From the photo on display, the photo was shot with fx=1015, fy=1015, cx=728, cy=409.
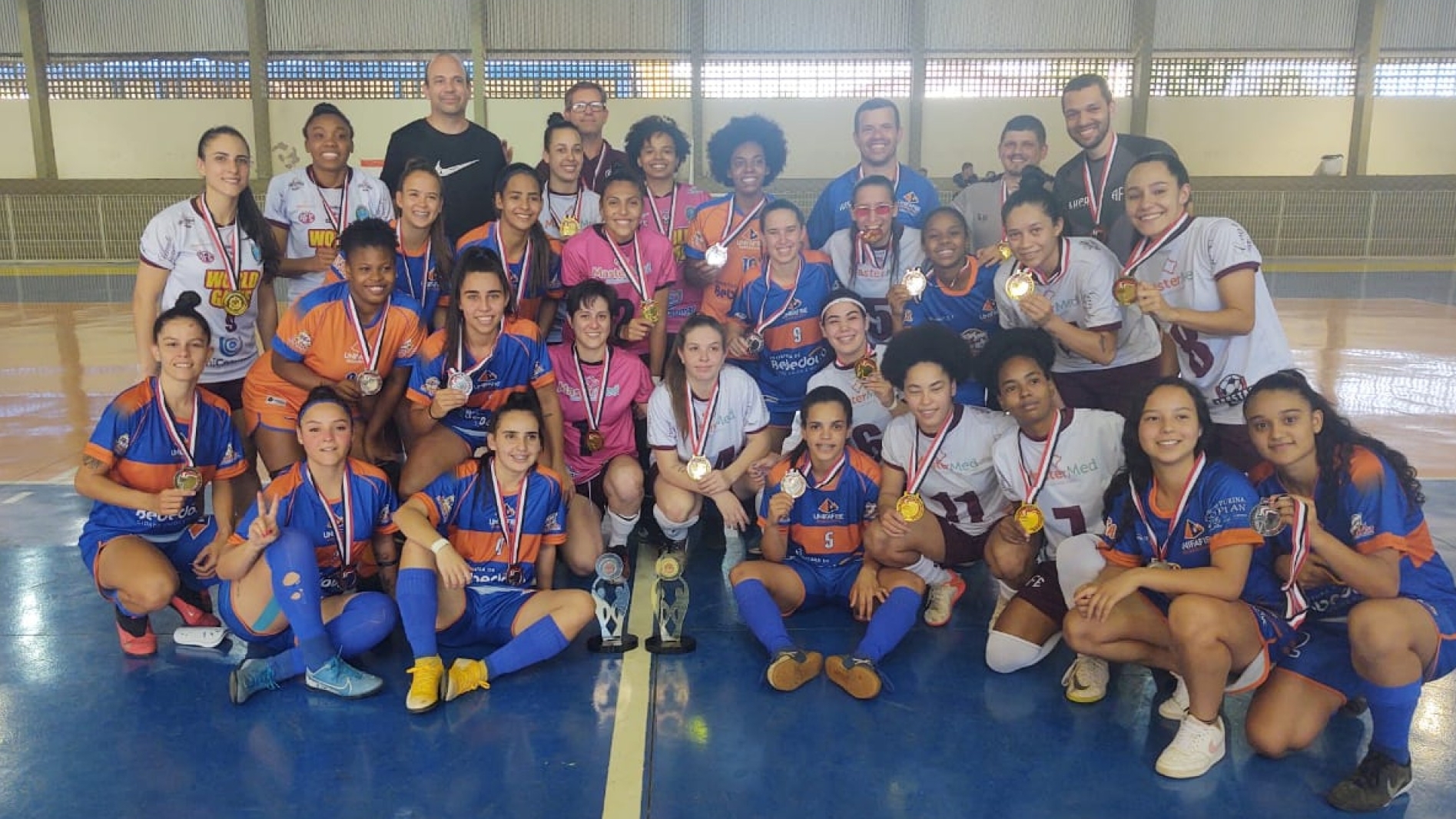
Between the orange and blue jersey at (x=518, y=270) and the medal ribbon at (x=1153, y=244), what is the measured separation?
282 centimetres

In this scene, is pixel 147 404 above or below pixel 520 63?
below

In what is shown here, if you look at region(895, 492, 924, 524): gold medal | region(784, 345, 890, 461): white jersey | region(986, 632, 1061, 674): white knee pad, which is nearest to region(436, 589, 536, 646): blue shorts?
region(895, 492, 924, 524): gold medal

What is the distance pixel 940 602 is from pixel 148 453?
11.1ft

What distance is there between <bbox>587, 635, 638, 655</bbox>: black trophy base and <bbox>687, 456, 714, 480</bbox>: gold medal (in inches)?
32.9

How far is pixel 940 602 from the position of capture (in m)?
4.48

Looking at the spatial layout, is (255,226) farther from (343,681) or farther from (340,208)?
(343,681)

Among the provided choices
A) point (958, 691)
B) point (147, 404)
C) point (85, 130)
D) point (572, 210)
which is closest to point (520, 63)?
point (85, 130)

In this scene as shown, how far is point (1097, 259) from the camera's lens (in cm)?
466

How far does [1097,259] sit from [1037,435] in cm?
100

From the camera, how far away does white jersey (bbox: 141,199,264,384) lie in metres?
4.95

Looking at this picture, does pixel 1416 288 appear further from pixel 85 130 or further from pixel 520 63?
pixel 85 130

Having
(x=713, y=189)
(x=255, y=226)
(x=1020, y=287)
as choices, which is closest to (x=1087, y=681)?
(x=1020, y=287)

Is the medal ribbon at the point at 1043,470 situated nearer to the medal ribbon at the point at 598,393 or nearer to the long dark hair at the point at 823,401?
the long dark hair at the point at 823,401

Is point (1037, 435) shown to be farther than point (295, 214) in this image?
No
